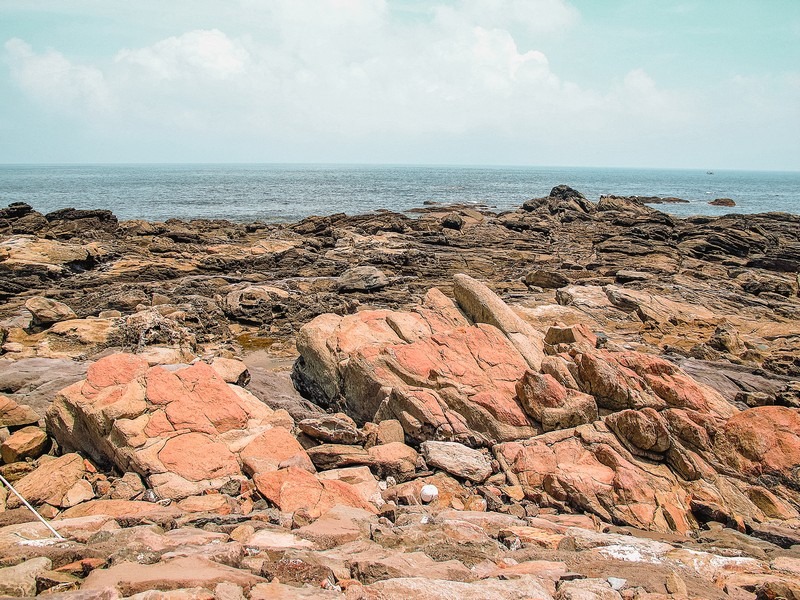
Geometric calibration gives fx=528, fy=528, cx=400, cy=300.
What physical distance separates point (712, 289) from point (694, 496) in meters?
19.5

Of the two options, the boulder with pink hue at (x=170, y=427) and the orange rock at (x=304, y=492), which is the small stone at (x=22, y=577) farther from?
the boulder with pink hue at (x=170, y=427)

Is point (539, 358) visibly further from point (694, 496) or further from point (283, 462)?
point (283, 462)

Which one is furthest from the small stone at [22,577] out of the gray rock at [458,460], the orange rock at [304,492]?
the gray rock at [458,460]

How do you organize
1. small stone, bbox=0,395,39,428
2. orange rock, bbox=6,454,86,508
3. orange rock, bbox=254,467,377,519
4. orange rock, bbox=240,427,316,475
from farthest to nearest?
1. small stone, bbox=0,395,39,428
2. orange rock, bbox=240,427,316,475
3. orange rock, bbox=6,454,86,508
4. orange rock, bbox=254,467,377,519

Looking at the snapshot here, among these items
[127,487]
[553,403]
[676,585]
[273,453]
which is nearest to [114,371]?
[127,487]

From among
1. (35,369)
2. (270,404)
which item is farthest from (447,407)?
(35,369)

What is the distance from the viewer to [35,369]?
13.0 m

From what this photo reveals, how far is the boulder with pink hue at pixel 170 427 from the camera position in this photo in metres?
8.97

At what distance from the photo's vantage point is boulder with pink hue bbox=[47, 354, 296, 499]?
8.97 metres

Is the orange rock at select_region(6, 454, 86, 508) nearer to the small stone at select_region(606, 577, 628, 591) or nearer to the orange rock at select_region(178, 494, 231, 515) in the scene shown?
the orange rock at select_region(178, 494, 231, 515)

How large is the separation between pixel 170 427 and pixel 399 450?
4257 millimetres

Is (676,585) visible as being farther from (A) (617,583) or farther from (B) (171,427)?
(B) (171,427)

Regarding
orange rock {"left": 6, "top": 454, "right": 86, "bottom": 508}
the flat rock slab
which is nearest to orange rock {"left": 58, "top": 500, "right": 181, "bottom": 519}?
orange rock {"left": 6, "top": 454, "right": 86, "bottom": 508}

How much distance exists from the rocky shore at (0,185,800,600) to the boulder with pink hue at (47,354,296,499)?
4 centimetres
